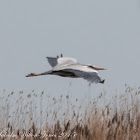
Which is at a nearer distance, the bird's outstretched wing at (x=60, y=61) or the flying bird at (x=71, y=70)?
the flying bird at (x=71, y=70)

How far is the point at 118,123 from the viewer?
271 inches

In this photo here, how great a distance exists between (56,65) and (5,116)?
1.01m

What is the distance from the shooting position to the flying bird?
5.66 metres

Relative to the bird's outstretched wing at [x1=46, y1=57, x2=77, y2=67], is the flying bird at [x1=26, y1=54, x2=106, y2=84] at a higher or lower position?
lower

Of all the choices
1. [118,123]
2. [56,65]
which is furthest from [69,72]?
[118,123]

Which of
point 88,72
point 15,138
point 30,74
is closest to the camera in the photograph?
point 88,72

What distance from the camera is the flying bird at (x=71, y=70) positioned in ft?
18.6

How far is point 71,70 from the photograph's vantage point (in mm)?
6301

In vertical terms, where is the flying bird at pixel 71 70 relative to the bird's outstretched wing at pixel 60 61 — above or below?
below

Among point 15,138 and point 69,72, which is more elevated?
point 69,72

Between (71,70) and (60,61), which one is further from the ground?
(60,61)

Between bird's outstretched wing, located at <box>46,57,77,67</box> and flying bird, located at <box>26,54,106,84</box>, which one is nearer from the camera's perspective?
flying bird, located at <box>26,54,106,84</box>

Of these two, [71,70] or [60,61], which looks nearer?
[71,70]

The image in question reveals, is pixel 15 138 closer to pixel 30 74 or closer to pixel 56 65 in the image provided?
pixel 56 65
